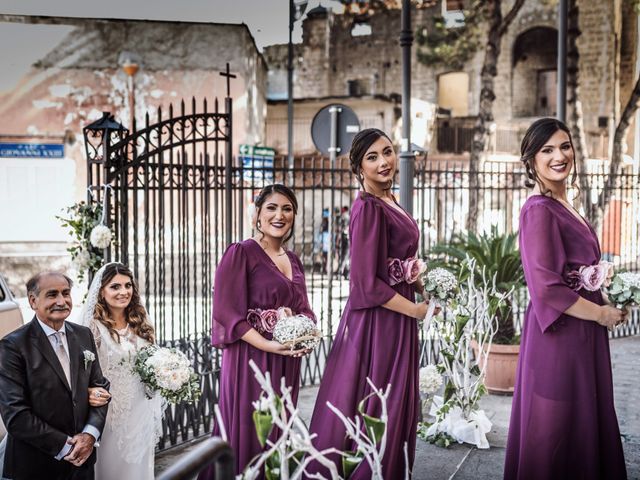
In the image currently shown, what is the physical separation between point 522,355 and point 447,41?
29.9 meters

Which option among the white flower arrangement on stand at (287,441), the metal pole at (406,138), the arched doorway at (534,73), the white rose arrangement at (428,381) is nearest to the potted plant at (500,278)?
the metal pole at (406,138)

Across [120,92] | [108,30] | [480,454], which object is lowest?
[480,454]

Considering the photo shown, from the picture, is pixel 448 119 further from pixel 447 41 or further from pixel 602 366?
pixel 602 366

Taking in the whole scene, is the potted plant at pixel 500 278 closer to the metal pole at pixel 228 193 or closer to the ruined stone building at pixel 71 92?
the metal pole at pixel 228 193

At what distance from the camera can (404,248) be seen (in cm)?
→ 444

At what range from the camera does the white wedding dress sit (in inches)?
172

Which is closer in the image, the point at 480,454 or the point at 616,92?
the point at 480,454

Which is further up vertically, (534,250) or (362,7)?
(362,7)

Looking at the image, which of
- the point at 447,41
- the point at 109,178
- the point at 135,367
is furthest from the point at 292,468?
the point at 447,41

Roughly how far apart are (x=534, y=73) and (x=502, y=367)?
27.4 meters

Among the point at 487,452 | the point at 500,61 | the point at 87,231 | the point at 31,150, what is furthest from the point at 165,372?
the point at 500,61

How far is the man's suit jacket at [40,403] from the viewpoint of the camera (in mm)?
3605

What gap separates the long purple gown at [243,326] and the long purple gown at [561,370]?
Answer: 1292mm

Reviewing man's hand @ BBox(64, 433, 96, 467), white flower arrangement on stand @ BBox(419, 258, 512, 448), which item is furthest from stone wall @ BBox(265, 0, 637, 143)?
man's hand @ BBox(64, 433, 96, 467)
